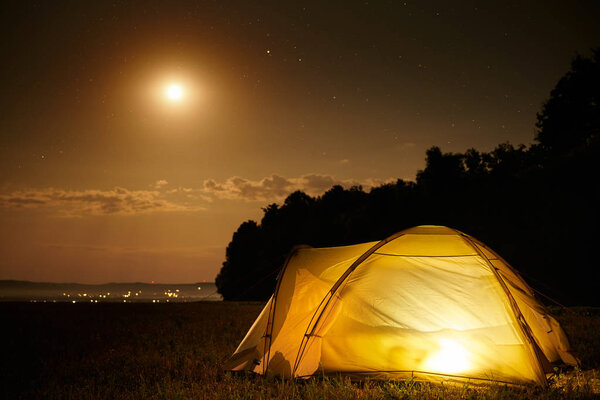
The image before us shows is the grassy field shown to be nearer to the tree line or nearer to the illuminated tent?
the illuminated tent

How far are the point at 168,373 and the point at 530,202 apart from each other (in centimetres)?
3618

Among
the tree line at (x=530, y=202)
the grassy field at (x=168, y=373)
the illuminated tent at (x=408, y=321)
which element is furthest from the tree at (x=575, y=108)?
the illuminated tent at (x=408, y=321)

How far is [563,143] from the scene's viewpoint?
39.9 metres

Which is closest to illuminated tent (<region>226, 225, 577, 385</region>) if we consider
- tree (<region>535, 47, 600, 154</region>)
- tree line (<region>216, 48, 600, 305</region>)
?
tree line (<region>216, 48, 600, 305</region>)

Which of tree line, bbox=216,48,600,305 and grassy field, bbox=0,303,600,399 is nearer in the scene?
grassy field, bbox=0,303,600,399

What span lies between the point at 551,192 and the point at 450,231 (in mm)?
32111

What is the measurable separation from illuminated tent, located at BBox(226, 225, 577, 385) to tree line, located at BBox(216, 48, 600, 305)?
34.3 feet

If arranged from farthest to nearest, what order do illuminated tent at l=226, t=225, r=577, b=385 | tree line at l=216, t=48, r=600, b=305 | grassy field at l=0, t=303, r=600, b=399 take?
tree line at l=216, t=48, r=600, b=305 < illuminated tent at l=226, t=225, r=577, b=385 < grassy field at l=0, t=303, r=600, b=399

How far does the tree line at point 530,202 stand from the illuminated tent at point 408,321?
10.5m

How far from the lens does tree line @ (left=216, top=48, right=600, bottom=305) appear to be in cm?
3075

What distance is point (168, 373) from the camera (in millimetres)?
7199

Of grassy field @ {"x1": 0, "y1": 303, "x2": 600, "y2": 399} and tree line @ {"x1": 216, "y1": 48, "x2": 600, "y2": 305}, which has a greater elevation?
tree line @ {"x1": 216, "y1": 48, "x2": 600, "y2": 305}

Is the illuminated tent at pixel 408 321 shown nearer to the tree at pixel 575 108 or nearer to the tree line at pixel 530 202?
the tree line at pixel 530 202

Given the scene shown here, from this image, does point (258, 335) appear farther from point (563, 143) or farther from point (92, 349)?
point (563, 143)
